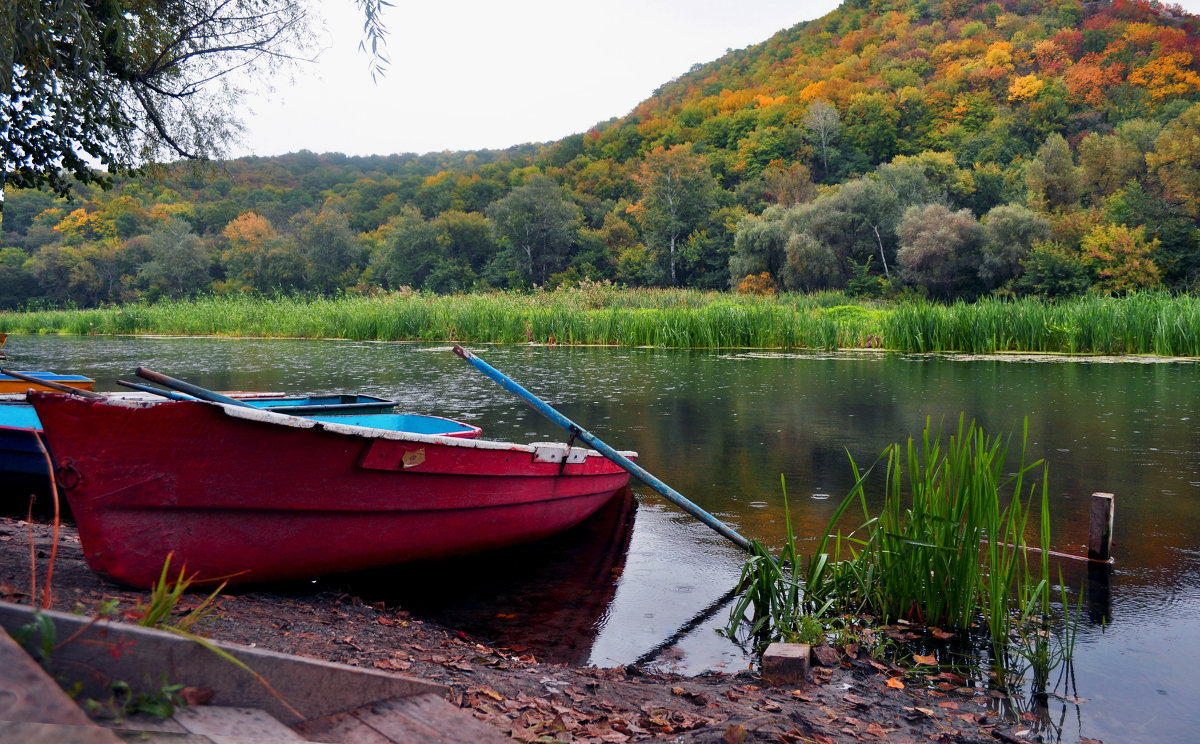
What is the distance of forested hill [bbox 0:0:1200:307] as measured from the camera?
32.9 m

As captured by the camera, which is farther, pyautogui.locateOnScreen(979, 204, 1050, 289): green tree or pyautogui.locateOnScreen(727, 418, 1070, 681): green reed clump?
pyautogui.locateOnScreen(979, 204, 1050, 289): green tree

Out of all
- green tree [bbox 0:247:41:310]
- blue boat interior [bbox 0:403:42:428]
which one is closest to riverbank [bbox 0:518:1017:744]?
blue boat interior [bbox 0:403:42:428]

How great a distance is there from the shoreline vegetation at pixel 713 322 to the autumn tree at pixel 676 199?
55.5 ft

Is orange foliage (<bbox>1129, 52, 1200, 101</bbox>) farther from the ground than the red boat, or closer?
farther from the ground

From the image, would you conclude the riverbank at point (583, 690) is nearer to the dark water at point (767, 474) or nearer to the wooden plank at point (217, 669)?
the dark water at point (767, 474)

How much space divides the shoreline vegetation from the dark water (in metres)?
1.84

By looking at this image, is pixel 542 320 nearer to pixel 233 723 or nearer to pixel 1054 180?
pixel 233 723

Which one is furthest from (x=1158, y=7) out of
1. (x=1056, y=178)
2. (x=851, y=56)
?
(x=1056, y=178)

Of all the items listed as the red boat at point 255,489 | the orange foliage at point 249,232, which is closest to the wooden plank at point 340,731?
the red boat at point 255,489

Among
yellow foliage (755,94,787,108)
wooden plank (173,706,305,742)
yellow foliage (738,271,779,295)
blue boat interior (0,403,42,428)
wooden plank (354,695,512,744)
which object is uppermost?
yellow foliage (755,94,787,108)

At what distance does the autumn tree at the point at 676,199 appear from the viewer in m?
50.1

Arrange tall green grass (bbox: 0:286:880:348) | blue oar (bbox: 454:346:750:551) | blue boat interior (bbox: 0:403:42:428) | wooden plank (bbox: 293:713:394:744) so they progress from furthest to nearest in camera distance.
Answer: tall green grass (bbox: 0:286:880:348) → blue boat interior (bbox: 0:403:42:428) → blue oar (bbox: 454:346:750:551) → wooden plank (bbox: 293:713:394:744)

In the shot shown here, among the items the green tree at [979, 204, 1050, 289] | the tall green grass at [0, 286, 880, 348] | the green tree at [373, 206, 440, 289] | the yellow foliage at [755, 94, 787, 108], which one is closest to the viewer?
the tall green grass at [0, 286, 880, 348]

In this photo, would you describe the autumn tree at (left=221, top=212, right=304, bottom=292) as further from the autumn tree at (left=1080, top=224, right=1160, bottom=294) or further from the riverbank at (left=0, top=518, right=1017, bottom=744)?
the riverbank at (left=0, top=518, right=1017, bottom=744)
